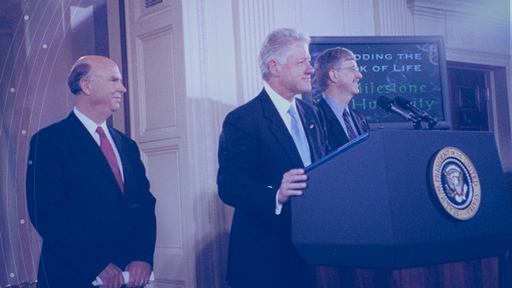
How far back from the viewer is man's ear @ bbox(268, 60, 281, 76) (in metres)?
2.05

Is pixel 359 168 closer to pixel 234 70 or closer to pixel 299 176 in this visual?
pixel 299 176

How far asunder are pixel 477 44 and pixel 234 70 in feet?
9.33

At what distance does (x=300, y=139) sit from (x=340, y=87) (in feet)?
2.10

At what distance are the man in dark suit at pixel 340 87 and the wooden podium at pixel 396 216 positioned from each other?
98 cm

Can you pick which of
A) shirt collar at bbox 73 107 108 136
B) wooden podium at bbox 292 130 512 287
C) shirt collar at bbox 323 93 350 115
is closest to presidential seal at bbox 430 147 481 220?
wooden podium at bbox 292 130 512 287

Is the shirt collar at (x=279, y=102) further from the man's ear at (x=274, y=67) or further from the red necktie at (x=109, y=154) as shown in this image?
the red necktie at (x=109, y=154)

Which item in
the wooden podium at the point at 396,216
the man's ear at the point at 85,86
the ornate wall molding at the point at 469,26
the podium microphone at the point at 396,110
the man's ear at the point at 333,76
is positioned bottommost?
the wooden podium at the point at 396,216

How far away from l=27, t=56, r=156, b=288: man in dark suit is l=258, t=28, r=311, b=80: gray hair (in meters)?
0.59

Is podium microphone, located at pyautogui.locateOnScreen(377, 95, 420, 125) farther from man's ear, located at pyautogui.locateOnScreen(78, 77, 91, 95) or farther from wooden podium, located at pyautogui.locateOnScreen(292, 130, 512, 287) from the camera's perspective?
man's ear, located at pyautogui.locateOnScreen(78, 77, 91, 95)

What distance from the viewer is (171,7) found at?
308 centimetres

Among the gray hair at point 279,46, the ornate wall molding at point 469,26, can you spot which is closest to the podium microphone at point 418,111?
the gray hair at point 279,46

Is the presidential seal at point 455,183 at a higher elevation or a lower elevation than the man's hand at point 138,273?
higher

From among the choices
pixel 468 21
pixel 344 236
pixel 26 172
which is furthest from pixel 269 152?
pixel 468 21

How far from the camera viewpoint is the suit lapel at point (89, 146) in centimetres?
205
